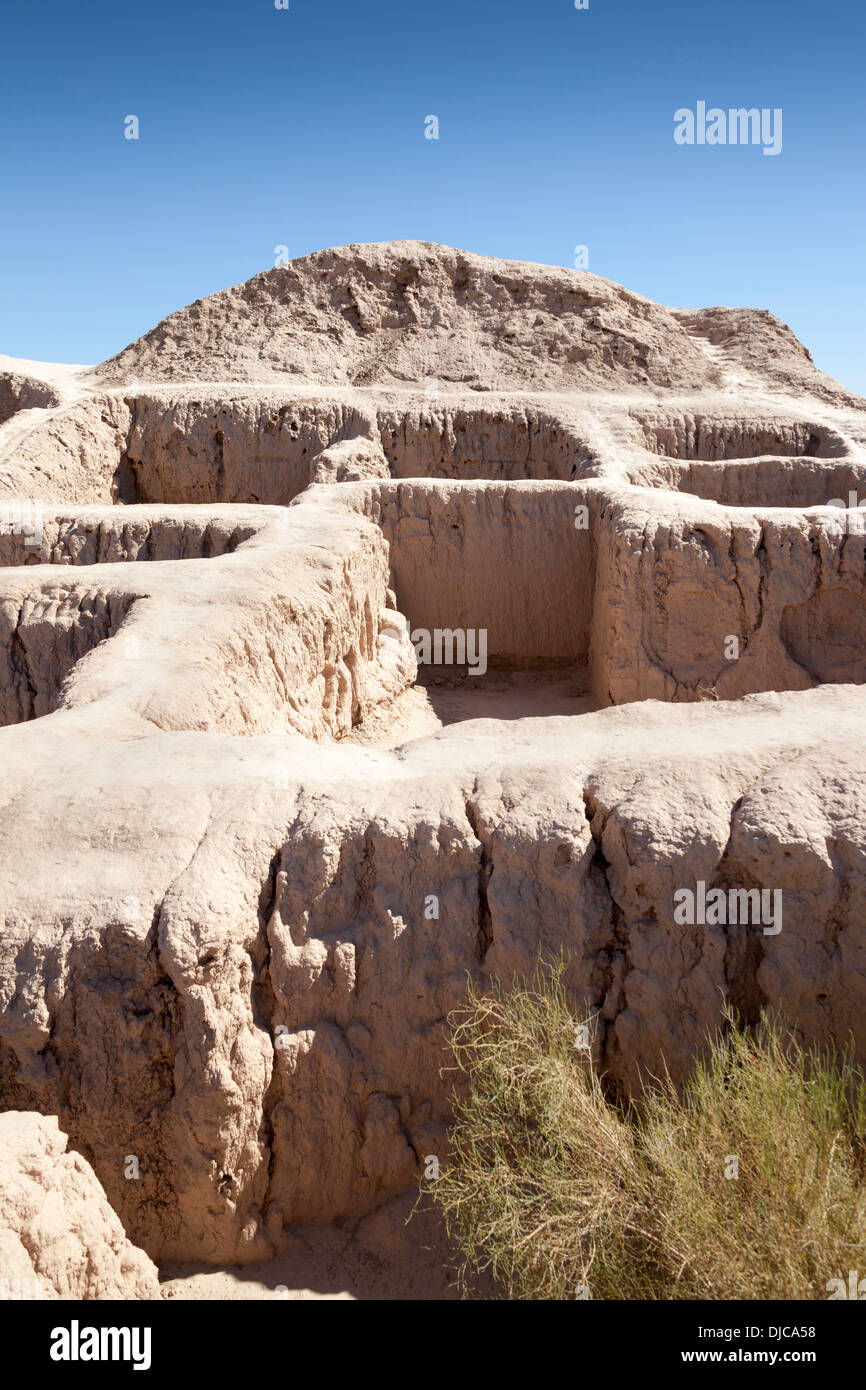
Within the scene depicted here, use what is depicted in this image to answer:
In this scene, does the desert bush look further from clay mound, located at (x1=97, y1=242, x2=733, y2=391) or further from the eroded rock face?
clay mound, located at (x1=97, y1=242, x2=733, y2=391)

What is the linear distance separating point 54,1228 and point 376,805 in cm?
218

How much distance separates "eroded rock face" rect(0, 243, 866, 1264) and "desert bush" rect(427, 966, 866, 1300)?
1.48 feet

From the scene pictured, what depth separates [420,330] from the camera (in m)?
20.7

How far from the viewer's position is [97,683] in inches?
259

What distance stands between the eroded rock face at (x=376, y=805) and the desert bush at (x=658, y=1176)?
45 cm

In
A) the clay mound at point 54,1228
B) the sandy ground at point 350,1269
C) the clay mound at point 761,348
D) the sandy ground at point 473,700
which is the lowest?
the sandy ground at point 350,1269

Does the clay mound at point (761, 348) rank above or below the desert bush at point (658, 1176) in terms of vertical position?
above

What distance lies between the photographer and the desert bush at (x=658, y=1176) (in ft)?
9.11

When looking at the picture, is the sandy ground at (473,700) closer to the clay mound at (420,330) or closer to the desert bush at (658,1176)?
the desert bush at (658,1176)

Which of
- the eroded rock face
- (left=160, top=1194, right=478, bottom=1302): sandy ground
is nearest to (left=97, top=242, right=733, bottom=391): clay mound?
the eroded rock face

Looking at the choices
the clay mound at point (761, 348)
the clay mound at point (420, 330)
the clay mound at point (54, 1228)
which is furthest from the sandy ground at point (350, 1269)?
the clay mound at point (761, 348)

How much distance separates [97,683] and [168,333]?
689 inches
